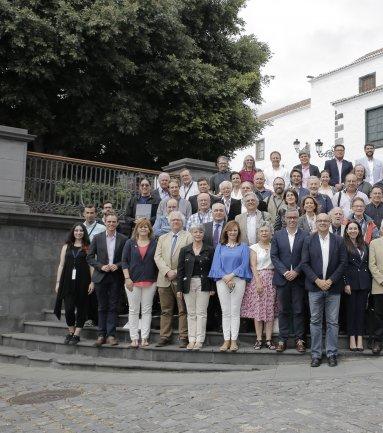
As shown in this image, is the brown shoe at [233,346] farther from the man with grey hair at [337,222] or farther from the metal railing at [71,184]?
the metal railing at [71,184]

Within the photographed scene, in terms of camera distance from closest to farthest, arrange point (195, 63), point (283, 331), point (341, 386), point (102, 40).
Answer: point (341, 386), point (283, 331), point (102, 40), point (195, 63)

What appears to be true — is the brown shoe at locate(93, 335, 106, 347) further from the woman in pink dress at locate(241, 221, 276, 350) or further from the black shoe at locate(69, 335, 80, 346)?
the woman in pink dress at locate(241, 221, 276, 350)

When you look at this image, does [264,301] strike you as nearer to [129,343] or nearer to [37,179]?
[129,343]

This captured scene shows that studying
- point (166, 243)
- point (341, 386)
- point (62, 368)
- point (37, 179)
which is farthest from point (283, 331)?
point (37, 179)

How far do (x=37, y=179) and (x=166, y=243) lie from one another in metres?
4.50

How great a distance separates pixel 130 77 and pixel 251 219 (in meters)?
10.4

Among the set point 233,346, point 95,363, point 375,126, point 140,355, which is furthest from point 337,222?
point 375,126

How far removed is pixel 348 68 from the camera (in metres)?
37.1

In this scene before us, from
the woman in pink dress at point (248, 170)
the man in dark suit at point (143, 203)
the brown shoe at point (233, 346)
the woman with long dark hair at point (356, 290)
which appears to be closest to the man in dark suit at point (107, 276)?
the man in dark suit at point (143, 203)

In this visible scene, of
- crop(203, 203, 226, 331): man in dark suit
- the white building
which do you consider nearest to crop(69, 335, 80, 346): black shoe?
crop(203, 203, 226, 331): man in dark suit

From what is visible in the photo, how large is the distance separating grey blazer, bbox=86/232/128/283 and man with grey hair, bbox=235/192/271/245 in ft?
6.49

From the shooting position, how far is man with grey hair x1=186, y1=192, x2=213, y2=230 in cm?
955

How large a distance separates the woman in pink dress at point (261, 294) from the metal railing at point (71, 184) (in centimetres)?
536

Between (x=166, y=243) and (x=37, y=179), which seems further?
(x=37, y=179)
